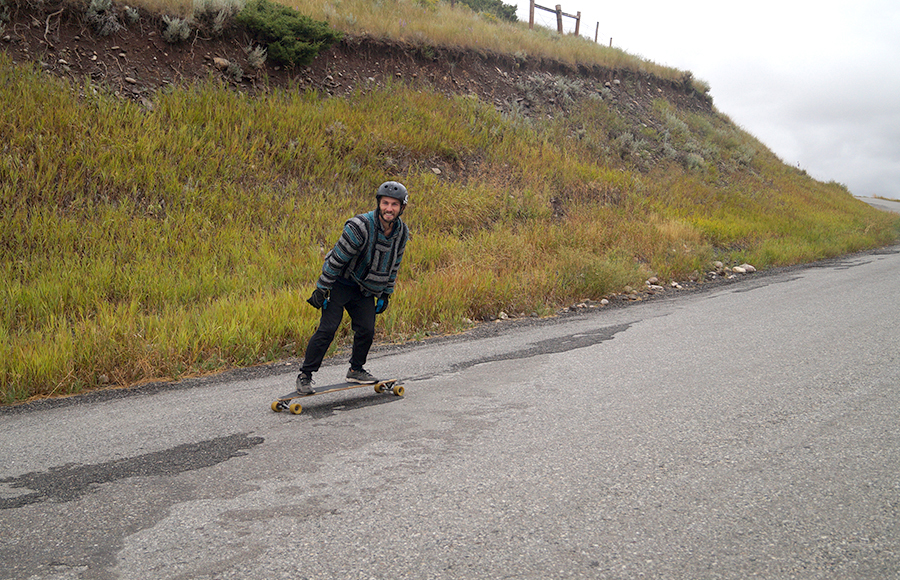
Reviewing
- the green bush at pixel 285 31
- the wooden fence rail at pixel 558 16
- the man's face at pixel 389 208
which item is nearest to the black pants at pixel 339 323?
the man's face at pixel 389 208

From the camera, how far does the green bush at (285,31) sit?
1518 centimetres

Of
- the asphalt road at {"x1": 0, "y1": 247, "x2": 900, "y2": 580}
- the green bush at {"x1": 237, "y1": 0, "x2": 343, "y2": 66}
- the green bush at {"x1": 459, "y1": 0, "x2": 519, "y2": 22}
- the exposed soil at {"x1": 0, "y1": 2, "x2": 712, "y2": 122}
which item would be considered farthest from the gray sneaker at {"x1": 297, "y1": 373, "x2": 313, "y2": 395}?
the green bush at {"x1": 459, "y1": 0, "x2": 519, "y2": 22}

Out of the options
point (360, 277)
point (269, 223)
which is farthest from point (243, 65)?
point (360, 277)

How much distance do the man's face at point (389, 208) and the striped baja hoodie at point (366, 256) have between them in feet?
0.35

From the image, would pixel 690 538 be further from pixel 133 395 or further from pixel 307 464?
pixel 133 395

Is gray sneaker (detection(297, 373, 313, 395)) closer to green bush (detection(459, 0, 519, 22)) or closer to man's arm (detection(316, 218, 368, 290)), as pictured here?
man's arm (detection(316, 218, 368, 290))

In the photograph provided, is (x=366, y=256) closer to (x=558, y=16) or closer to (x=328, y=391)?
(x=328, y=391)

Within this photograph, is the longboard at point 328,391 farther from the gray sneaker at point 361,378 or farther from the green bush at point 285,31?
the green bush at point 285,31

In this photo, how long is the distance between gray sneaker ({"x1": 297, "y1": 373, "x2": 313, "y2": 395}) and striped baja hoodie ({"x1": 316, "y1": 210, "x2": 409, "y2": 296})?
0.80 m

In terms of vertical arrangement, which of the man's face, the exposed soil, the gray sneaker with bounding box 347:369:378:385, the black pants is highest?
the exposed soil

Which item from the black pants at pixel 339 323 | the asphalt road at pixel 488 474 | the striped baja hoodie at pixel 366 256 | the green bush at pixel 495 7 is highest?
the green bush at pixel 495 7

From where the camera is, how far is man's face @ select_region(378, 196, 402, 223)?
17.5ft

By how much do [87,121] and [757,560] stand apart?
12763 mm

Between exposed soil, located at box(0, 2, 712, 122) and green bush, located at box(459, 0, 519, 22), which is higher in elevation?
green bush, located at box(459, 0, 519, 22)
